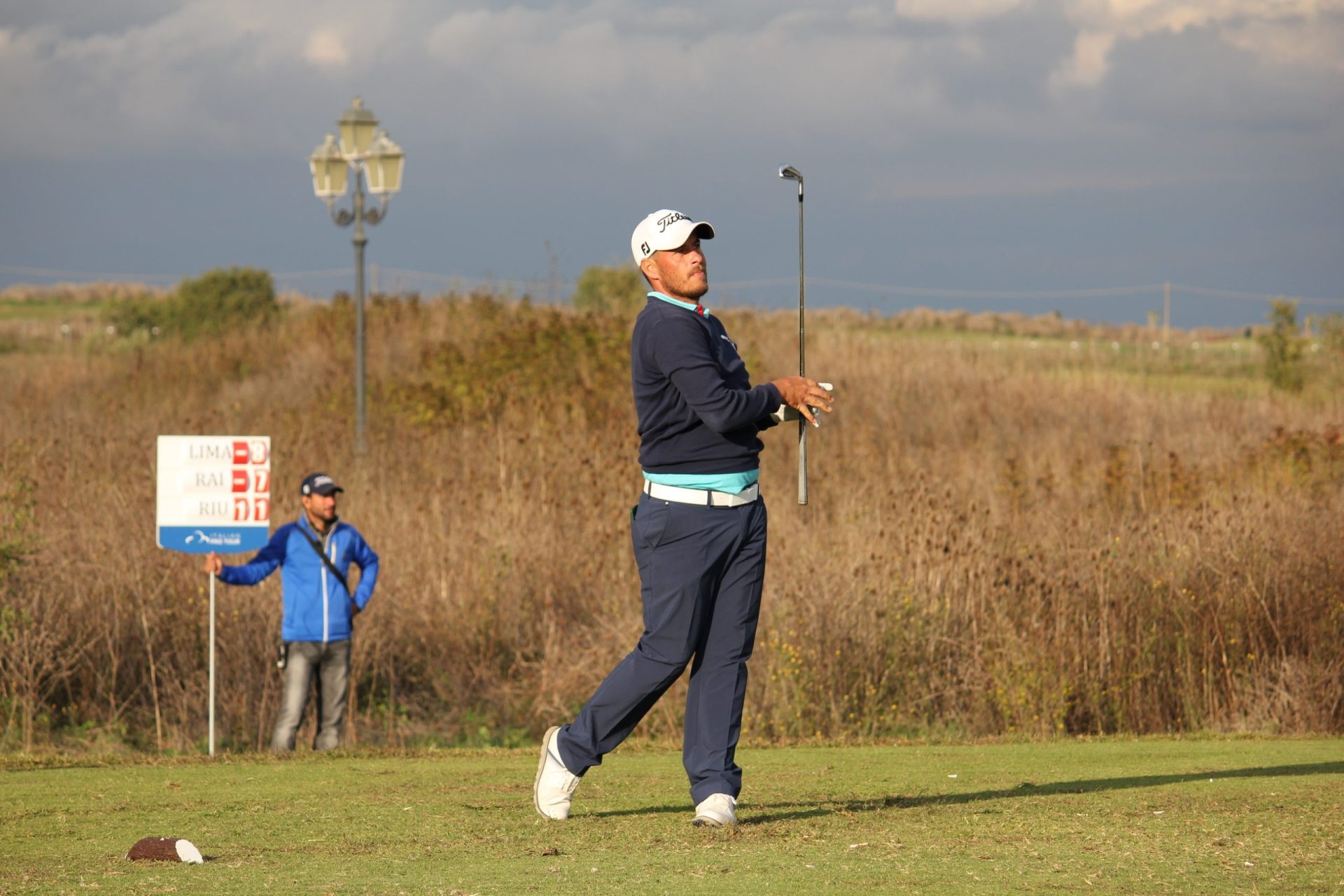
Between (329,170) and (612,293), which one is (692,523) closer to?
(329,170)

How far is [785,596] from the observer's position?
13938 millimetres

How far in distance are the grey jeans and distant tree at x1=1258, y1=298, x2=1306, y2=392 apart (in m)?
25.0

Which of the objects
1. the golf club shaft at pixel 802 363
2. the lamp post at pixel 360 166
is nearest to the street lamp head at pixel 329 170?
the lamp post at pixel 360 166

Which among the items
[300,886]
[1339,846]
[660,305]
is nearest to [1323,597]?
[1339,846]

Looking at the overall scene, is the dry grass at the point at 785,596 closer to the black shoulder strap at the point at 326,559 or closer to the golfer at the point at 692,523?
the black shoulder strap at the point at 326,559

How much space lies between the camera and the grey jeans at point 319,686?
1214 cm

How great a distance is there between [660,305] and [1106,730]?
8885 mm

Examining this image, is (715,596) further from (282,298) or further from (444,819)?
(282,298)

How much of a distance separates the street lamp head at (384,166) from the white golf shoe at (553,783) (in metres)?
18.3

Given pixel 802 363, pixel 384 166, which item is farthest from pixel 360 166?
pixel 802 363

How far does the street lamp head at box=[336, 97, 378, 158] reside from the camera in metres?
23.5

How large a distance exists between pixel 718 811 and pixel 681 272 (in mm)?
2029

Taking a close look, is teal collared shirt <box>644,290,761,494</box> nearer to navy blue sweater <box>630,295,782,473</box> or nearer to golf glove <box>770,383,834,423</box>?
navy blue sweater <box>630,295,782,473</box>

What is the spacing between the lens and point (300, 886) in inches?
201
